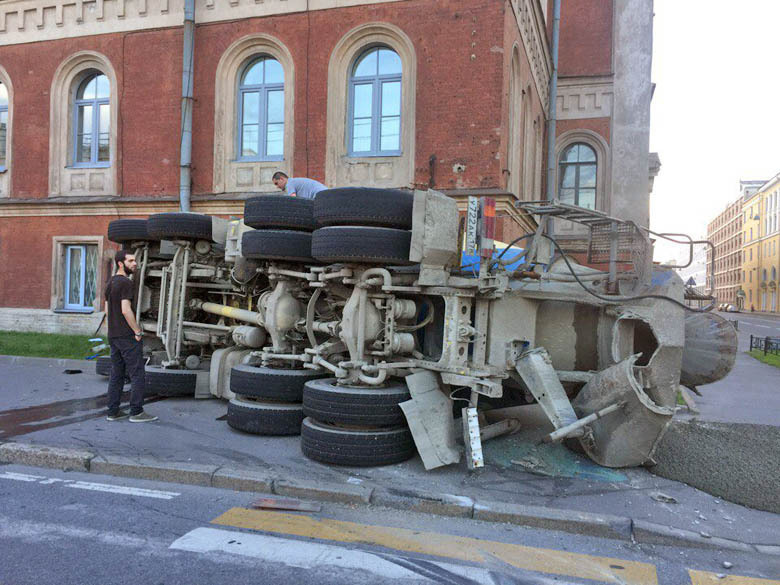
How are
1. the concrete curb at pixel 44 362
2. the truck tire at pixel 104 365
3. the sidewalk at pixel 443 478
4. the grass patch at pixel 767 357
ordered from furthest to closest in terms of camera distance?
the grass patch at pixel 767 357 < the concrete curb at pixel 44 362 < the truck tire at pixel 104 365 < the sidewalk at pixel 443 478

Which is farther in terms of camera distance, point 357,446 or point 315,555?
point 357,446

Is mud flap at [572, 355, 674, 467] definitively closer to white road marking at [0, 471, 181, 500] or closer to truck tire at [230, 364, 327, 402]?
truck tire at [230, 364, 327, 402]

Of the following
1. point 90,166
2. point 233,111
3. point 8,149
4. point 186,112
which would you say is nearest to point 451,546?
point 233,111

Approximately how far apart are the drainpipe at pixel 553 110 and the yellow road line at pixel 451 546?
15105 mm

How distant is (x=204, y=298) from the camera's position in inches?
312

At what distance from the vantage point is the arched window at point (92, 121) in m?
14.8

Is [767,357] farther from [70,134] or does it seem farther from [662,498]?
[70,134]

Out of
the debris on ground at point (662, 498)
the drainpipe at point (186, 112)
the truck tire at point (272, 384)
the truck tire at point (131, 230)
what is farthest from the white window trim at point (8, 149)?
the debris on ground at point (662, 498)

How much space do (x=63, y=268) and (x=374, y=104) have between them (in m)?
9.46

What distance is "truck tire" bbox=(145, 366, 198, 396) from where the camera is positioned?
23.8ft

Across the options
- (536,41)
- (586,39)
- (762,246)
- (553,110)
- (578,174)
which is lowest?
(578,174)

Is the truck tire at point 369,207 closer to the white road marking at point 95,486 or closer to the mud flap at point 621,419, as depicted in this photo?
the mud flap at point 621,419

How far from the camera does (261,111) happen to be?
13680 mm

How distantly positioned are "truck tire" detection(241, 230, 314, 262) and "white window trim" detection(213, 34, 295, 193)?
25.6ft
